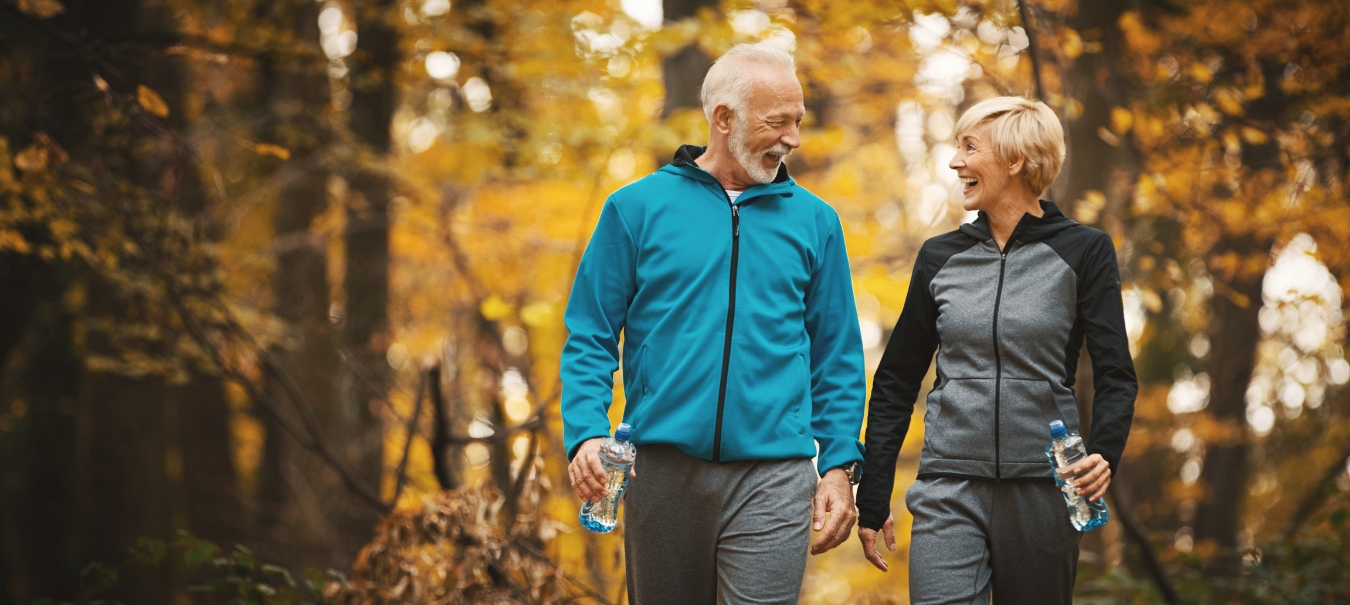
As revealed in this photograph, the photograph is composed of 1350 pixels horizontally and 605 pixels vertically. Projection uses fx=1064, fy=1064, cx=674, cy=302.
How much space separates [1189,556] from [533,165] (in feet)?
19.1

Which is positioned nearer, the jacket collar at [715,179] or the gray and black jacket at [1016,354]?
the gray and black jacket at [1016,354]

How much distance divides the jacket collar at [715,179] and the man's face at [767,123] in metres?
0.04

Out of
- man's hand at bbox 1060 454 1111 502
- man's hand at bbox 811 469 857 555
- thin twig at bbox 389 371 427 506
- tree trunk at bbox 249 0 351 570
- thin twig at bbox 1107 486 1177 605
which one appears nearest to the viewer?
man's hand at bbox 1060 454 1111 502

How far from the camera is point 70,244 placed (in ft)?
17.8

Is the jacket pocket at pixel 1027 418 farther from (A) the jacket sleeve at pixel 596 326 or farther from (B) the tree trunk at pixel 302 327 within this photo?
(B) the tree trunk at pixel 302 327

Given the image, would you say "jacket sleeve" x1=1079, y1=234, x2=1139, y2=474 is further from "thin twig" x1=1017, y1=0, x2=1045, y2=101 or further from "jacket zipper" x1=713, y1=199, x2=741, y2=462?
"thin twig" x1=1017, y1=0, x2=1045, y2=101

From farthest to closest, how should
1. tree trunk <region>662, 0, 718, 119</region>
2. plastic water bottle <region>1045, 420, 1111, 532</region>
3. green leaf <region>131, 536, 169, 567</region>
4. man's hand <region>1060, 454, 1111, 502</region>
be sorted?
tree trunk <region>662, 0, 718, 119</region> < green leaf <region>131, 536, 169, 567</region> < plastic water bottle <region>1045, 420, 1111, 532</region> < man's hand <region>1060, 454, 1111, 502</region>

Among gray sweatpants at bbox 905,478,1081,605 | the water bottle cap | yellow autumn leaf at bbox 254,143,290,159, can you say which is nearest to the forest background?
yellow autumn leaf at bbox 254,143,290,159

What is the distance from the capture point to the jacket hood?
296cm

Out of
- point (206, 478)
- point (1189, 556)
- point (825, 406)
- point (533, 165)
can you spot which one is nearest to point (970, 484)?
point (825, 406)

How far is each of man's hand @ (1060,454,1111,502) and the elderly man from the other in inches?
23.2

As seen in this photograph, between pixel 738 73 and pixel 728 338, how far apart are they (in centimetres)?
75

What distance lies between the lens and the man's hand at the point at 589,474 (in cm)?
270

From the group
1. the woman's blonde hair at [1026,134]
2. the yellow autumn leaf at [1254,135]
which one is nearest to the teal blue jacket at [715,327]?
the woman's blonde hair at [1026,134]
